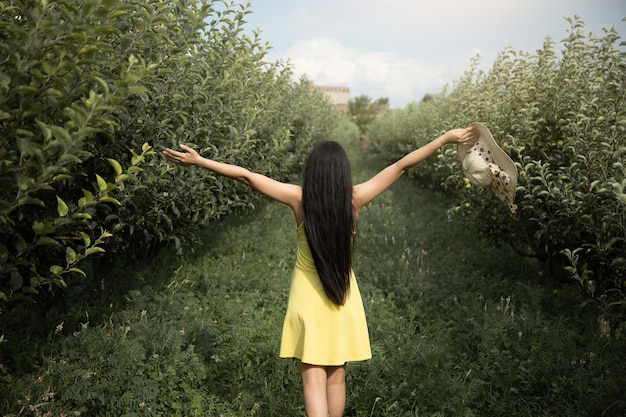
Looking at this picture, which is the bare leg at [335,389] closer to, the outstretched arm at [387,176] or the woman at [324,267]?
the woman at [324,267]

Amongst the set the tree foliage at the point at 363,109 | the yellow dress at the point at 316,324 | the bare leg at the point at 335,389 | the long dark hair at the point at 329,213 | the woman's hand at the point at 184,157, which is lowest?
the bare leg at the point at 335,389

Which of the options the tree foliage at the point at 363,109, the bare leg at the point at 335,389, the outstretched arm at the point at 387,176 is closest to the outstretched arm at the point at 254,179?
the outstretched arm at the point at 387,176

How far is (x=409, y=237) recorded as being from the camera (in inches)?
373

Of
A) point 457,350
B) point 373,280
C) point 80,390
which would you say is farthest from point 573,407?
point 80,390

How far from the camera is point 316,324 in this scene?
10.6ft

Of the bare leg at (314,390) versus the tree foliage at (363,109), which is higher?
the tree foliage at (363,109)

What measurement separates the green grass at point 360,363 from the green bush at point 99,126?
2.43 feet

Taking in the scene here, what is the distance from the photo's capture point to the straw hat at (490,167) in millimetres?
3568

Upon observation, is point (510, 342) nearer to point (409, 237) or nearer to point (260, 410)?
point (260, 410)

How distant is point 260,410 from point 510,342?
97.7 inches

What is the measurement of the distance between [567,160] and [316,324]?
4060 millimetres

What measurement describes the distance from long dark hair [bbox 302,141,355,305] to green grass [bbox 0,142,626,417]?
139 cm

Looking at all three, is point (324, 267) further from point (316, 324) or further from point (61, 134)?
point (61, 134)

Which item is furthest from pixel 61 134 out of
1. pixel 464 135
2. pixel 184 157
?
pixel 464 135
